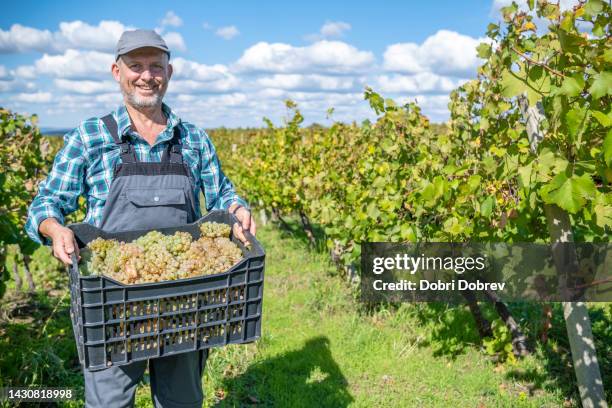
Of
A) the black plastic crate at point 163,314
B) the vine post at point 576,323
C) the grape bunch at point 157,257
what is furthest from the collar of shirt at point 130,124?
the vine post at point 576,323

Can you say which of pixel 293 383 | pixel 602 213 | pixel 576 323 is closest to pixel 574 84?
pixel 602 213

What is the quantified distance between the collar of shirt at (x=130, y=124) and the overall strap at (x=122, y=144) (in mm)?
19

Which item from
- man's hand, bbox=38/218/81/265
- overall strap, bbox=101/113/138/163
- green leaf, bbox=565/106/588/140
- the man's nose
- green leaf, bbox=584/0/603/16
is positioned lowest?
man's hand, bbox=38/218/81/265

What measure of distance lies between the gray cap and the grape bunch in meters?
0.82

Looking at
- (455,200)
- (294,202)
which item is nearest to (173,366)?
(455,200)

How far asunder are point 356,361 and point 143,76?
2.66 meters

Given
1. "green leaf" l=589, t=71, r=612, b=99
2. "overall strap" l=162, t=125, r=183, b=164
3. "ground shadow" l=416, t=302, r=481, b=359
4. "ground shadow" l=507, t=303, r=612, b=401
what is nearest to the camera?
"green leaf" l=589, t=71, r=612, b=99

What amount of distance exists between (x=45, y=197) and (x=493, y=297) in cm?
315

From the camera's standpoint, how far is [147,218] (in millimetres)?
2477

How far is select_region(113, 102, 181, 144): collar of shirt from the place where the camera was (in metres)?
2.51

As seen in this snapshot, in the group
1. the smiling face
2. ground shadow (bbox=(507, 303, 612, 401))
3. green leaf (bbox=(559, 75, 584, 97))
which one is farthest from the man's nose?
ground shadow (bbox=(507, 303, 612, 401))

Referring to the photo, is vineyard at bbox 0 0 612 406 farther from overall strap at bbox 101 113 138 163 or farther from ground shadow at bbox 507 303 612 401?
overall strap at bbox 101 113 138 163

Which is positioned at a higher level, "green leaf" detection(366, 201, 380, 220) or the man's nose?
the man's nose

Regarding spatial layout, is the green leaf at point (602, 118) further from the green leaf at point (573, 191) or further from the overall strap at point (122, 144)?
the overall strap at point (122, 144)
